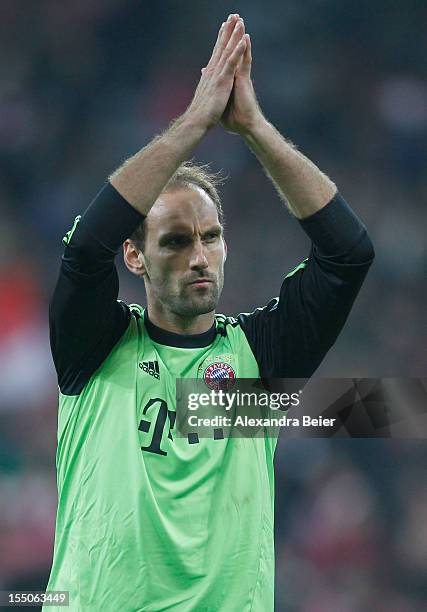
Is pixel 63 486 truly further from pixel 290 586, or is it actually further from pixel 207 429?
pixel 290 586

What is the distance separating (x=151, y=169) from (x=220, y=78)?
1.20 ft

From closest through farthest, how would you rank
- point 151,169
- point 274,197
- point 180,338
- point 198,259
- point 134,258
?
point 151,169
point 198,259
point 180,338
point 134,258
point 274,197

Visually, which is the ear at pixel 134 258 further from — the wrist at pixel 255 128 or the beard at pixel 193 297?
the wrist at pixel 255 128

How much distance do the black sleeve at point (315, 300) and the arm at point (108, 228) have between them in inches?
17.3

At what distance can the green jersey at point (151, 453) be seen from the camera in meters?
2.57

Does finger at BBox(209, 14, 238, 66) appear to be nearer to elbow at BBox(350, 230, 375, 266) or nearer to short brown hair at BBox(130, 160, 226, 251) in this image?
short brown hair at BBox(130, 160, 226, 251)

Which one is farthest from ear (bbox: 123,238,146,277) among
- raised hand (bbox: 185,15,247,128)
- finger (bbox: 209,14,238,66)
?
finger (bbox: 209,14,238,66)

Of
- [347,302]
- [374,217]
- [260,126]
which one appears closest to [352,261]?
[347,302]

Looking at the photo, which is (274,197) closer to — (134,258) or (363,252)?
(134,258)

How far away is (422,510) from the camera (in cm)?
547

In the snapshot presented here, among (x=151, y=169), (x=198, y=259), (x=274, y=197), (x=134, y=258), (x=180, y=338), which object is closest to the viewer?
(x=151, y=169)

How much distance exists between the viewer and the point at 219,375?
2.88m

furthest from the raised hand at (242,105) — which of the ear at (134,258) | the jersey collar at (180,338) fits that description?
the jersey collar at (180,338)

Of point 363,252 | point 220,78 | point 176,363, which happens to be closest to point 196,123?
point 220,78
